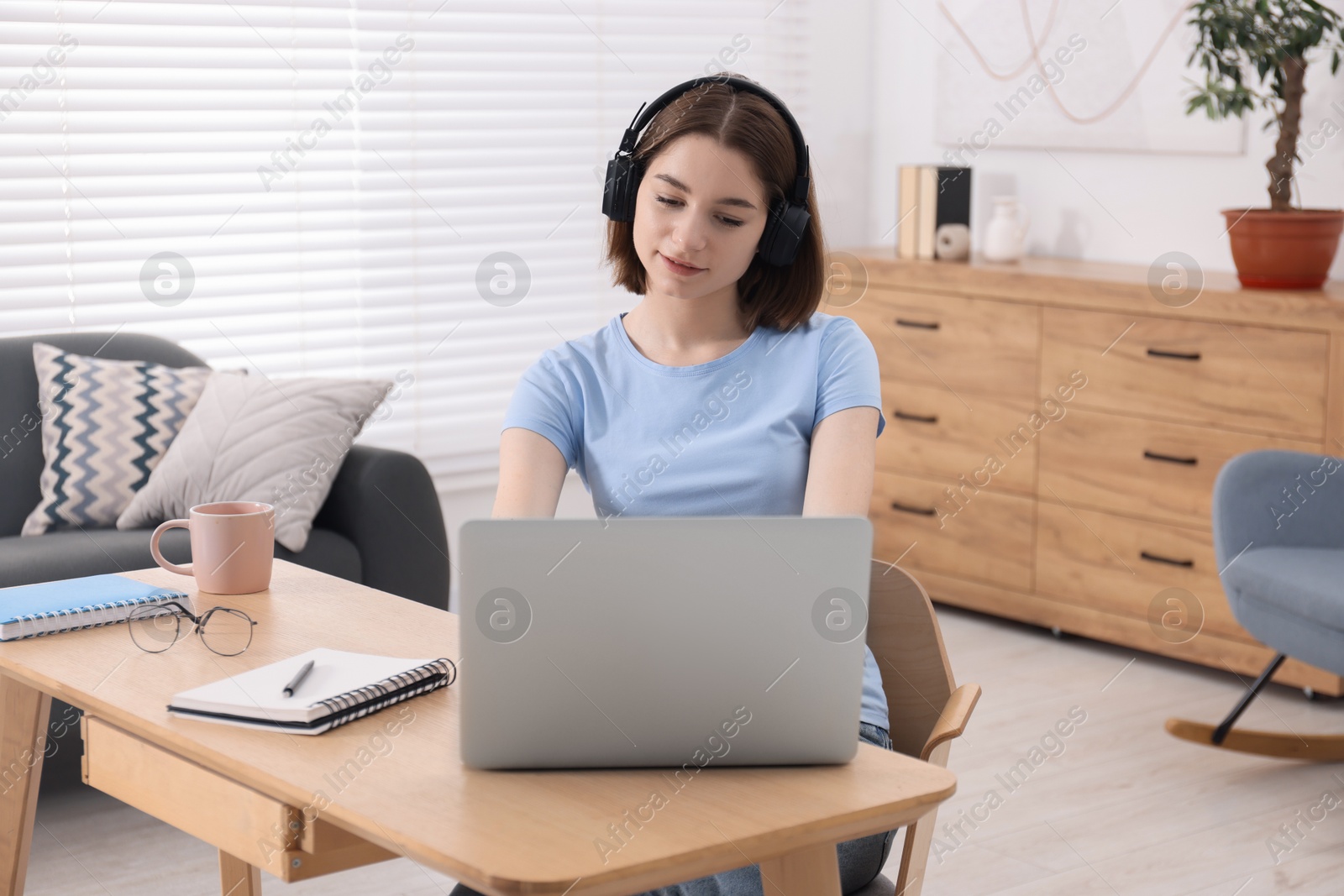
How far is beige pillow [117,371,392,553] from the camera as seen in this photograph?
3.07 metres

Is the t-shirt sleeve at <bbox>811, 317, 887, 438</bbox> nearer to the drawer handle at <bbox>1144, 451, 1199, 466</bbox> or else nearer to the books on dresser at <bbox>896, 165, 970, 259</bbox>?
the drawer handle at <bbox>1144, 451, 1199, 466</bbox>

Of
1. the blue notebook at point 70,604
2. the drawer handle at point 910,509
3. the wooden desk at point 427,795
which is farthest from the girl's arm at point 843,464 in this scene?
the drawer handle at point 910,509

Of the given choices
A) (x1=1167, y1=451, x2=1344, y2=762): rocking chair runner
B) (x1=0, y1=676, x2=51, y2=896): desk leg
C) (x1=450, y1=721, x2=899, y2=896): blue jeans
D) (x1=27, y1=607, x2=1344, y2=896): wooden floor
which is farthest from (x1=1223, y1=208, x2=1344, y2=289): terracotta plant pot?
(x1=0, y1=676, x2=51, y2=896): desk leg

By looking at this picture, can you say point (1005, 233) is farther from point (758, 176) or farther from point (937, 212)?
point (758, 176)

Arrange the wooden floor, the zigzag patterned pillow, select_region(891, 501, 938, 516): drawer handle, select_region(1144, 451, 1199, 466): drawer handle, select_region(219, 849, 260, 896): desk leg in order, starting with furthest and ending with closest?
select_region(891, 501, 938, 516): drawer handle, select_region(1144, 451, 1199, 466): drawer handle, the zigzag patterned pillow, the wooden floor, select_region(219, 849, 260, 896): desk leg

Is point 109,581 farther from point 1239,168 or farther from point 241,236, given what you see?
point 1239,168

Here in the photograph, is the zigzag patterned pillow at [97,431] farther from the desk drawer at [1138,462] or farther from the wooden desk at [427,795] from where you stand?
the desk drawer at [1138,462]

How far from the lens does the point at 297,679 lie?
4.56ft

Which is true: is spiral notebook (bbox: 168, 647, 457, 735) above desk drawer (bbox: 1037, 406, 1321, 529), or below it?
above

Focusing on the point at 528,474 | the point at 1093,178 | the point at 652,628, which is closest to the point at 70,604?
the point at 528,474

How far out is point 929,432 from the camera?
4113mm

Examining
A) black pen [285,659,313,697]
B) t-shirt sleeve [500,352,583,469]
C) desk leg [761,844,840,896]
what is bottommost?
desk leg [761,844,840,896]

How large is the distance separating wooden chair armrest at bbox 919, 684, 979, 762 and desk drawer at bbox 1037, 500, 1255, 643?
2.12 m

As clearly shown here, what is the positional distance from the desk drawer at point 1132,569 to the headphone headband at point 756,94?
2.20 meters
